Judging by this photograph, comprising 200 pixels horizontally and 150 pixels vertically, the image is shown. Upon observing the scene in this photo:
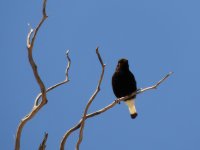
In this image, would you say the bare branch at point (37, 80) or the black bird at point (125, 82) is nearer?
the bare branch at point (37, 80)

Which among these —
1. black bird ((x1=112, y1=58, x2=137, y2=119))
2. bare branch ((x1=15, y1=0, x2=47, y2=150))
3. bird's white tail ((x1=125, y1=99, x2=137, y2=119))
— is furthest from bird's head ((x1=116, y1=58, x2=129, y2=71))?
bare branch ((x1=15, y1=0, x2=47, y2=150))

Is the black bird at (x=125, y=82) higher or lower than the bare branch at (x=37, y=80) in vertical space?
higher

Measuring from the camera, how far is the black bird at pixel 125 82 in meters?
7.30

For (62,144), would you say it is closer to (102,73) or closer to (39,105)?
(39,105)

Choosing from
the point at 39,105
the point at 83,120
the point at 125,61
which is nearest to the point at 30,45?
the point at 39,105

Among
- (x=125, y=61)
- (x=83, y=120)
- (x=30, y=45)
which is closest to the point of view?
(x=30, y=45)

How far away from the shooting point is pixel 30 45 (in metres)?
5.09

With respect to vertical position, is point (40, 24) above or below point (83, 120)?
above

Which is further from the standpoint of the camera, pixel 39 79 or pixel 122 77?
pixel 122 77

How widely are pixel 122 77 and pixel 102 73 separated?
2068 millimetres

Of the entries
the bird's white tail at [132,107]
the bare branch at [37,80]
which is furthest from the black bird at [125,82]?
the bare branch at [37,80]

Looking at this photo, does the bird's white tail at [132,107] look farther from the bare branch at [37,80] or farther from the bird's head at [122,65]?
the bare branch at [37,80]

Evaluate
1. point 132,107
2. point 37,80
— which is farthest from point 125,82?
point 37,80

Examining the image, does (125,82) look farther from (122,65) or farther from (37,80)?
(37,80)
